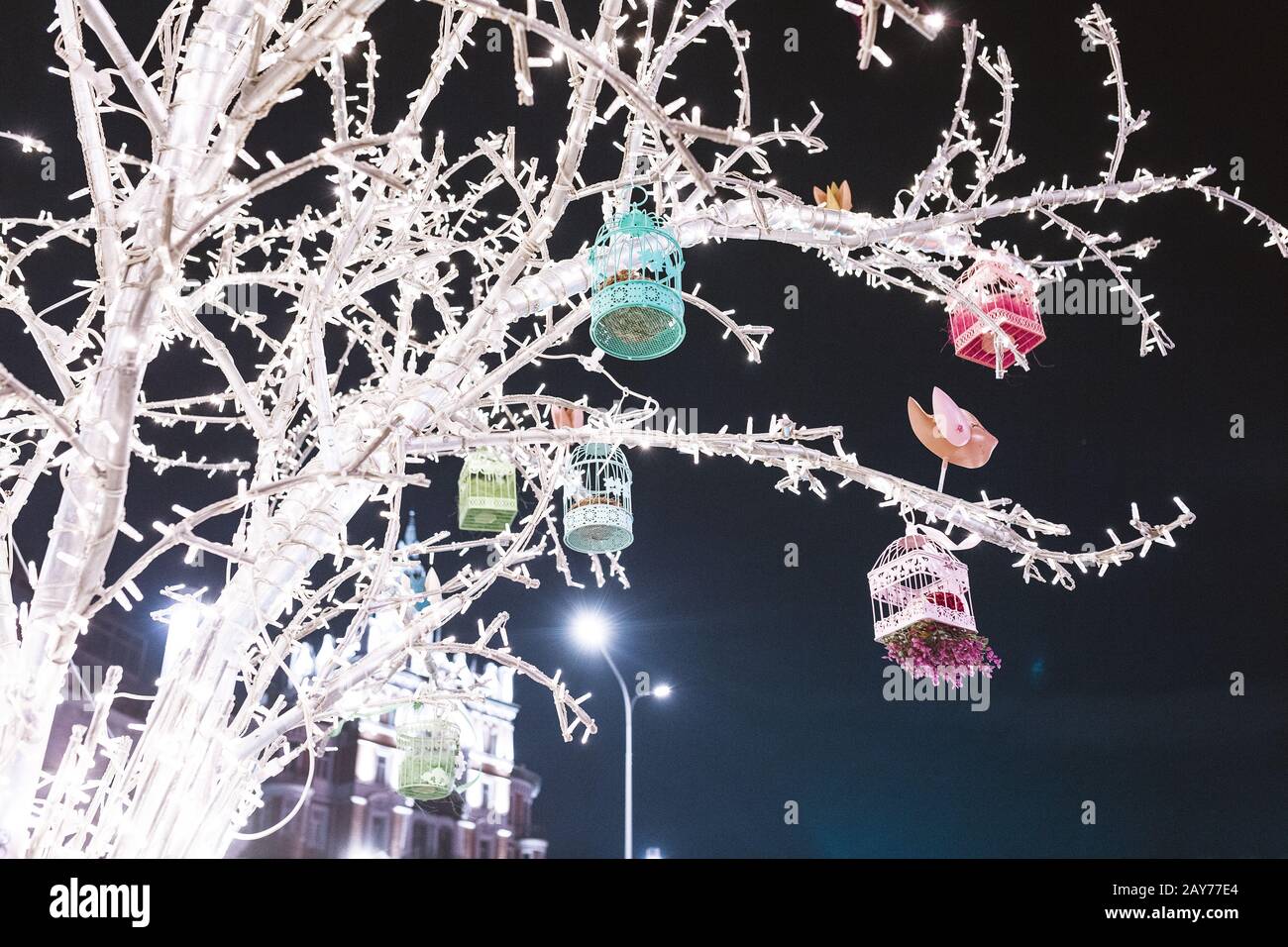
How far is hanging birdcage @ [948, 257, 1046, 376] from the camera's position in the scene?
3477 mm

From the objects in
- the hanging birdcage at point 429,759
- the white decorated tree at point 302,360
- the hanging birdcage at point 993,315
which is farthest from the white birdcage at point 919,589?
the hanging birdcage at point 429,759

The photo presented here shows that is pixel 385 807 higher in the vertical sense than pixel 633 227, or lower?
lower

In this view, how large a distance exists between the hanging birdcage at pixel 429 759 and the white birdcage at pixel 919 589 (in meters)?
2.49

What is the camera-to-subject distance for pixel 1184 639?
1399cm

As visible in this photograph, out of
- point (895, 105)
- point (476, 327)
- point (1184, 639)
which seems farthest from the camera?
point (1184, 639)

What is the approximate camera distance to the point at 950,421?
136 inches

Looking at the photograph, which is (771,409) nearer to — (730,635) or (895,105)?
(895,105)

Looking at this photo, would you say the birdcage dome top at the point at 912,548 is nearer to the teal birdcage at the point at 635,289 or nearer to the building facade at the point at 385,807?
the teal birdcage at the point at 635,289

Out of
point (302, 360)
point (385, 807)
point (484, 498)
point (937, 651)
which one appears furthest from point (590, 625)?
point (385, 807)

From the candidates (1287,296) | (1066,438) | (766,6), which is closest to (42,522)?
(766,6)

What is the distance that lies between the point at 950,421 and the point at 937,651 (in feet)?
2.62

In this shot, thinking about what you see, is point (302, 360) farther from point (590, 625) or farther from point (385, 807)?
point (385, 807)

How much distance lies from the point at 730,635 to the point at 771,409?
12751mm

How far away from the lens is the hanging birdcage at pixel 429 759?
18.3 ft
